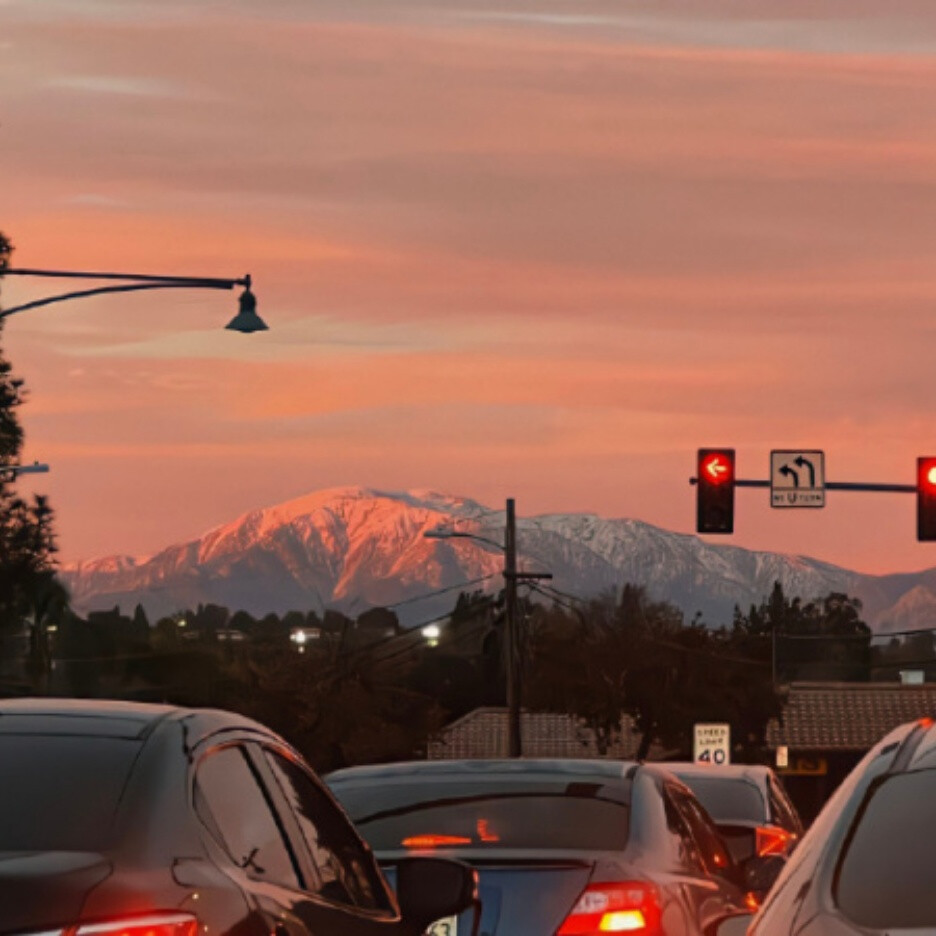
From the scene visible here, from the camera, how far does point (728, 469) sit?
4397 centimetres

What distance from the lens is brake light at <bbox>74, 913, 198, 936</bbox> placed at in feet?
19.6

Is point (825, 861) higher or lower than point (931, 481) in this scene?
lower

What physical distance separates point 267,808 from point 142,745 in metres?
0.58

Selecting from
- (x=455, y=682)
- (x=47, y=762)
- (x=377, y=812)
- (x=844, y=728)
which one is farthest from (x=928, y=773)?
(x=455, y=682)

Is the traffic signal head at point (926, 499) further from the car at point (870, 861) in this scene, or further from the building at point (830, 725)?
the building at point (830, 725)

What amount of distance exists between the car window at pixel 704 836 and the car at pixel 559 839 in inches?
0.5

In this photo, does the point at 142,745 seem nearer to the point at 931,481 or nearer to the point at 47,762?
the point at 47,762

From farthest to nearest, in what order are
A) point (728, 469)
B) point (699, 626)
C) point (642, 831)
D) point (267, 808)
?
point (699, 626)
point (728, 469)
point (642, 831)
point (267, 808)

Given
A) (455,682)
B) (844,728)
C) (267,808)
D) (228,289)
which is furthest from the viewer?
(455,682)

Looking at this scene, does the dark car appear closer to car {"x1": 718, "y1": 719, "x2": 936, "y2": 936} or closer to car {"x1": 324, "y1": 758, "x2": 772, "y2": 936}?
car {"x1": 324, "y1": 758, "x2": 772, "y2": 936}

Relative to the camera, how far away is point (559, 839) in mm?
12086

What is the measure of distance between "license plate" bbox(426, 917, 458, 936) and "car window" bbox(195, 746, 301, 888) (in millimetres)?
3514

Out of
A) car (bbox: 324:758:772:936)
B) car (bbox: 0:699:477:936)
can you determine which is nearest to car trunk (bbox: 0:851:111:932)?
car (bbox: 0:699:477:936)

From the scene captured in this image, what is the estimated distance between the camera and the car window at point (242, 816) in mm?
7094
